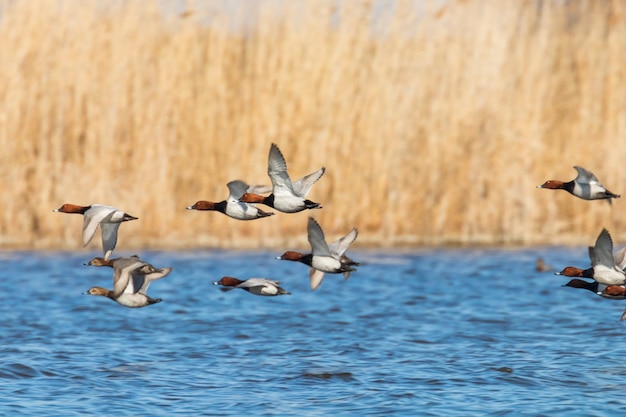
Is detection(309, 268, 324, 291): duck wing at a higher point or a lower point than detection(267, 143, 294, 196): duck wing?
lower

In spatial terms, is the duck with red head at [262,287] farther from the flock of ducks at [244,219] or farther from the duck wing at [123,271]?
the duck wing at [123,271]

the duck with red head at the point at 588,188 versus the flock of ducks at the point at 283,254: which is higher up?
the duck with red head at the point at 588,188

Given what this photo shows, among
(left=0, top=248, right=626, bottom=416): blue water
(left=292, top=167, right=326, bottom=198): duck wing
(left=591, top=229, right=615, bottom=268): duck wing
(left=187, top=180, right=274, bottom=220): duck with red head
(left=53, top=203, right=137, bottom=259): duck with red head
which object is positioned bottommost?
(left=0, top=248, right=626, bottom=416): blue water

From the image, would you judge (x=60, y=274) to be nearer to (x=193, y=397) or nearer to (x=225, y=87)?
(x=225, y=87)

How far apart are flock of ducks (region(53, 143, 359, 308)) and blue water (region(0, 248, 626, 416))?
2.98ft

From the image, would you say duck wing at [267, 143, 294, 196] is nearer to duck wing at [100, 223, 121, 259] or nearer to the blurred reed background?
duck wing at [100, 223, 121, 259]

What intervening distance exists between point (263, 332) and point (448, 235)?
17.5 ft

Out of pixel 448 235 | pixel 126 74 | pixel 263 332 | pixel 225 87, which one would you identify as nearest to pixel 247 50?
pixel 225 87

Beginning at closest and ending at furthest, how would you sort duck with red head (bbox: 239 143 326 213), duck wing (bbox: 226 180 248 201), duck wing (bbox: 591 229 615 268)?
duck with red head (bbox: 239 143 326 213) < duck wing (bbox: 591 229 615 268) < duck wing (bbox: 226 180 248 201)

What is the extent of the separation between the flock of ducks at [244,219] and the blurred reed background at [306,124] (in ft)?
23.9

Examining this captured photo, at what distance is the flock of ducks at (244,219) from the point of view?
8.74m

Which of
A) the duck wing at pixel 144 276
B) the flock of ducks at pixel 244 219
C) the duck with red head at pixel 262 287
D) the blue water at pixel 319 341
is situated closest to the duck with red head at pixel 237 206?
the flock of ducks at pixel 244 219

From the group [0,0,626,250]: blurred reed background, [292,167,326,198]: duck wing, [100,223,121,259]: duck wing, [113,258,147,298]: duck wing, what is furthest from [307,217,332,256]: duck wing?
[0,0,626,250]: blurred reed background

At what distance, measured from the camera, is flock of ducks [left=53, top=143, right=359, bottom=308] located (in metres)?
8.74
